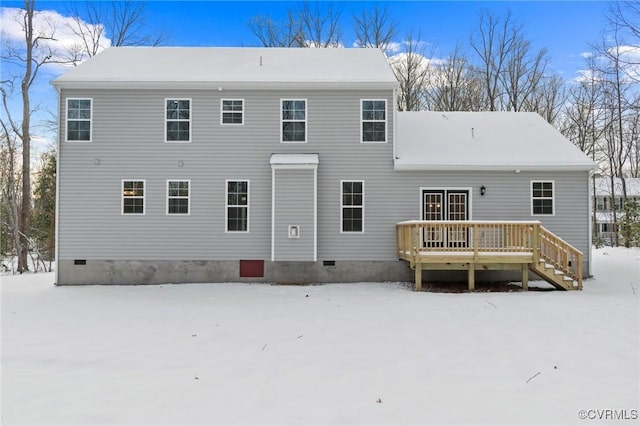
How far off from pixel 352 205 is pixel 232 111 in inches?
177

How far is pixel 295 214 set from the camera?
452 inches

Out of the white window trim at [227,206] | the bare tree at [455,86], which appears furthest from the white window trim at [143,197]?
the bare tree at [455,86]

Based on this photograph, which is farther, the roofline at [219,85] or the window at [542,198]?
the window at [542,198]

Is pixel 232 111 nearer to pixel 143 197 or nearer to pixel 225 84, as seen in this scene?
pixel 225 84

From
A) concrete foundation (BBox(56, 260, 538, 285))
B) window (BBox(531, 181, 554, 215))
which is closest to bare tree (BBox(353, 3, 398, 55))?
window (BBox(531, 181, 554, 215))

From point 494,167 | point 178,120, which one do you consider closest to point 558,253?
point 494,167

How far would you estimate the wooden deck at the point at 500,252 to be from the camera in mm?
10180

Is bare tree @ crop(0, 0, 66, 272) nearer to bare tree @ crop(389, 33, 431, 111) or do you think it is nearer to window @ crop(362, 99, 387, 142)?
window @ crop(362, 99, 387, 142)

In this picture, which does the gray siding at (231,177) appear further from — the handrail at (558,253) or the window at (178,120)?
the handrail at (558,253)

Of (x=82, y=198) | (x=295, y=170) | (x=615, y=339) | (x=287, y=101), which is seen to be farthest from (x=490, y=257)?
(x=82, y=198)

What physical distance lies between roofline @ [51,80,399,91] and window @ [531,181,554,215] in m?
5.14

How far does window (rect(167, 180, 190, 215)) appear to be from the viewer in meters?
11.8

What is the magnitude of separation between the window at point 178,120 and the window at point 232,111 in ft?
3.37

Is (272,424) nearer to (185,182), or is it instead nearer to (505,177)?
(185,182)
